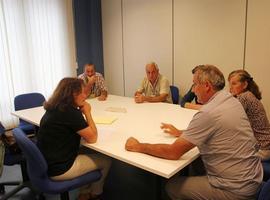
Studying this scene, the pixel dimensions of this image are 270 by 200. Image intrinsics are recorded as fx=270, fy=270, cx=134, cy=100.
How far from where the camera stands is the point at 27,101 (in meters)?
3.52

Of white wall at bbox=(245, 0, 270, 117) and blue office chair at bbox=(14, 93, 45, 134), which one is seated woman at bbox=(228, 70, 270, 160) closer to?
white wall at bbox=(245, 0, 270, 117)

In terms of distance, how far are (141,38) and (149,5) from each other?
54 cm

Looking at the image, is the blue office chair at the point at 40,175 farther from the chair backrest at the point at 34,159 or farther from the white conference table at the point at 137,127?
the white conference table at the point at 137,127

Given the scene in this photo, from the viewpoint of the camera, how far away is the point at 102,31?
201 inches

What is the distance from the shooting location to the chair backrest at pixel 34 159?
1.79 metres

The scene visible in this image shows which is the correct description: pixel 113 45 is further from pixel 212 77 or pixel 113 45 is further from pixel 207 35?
pixel 212 77

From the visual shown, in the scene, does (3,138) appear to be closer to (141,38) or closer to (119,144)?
(119,144)

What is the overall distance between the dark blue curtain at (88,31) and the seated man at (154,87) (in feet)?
5.64

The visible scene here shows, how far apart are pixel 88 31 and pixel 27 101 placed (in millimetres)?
2040

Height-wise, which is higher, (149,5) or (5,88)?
(149,5)

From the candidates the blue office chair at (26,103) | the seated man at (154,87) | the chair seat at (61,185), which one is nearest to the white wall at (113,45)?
the seated man at (154,87)

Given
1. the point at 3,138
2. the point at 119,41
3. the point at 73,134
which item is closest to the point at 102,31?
the point at 119,41

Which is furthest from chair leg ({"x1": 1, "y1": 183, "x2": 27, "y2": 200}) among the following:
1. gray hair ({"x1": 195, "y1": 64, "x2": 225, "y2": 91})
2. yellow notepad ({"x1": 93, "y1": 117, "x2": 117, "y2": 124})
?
gray hair ({"x1": 195, "y1": 64, "x2": 225, "y2": 91})

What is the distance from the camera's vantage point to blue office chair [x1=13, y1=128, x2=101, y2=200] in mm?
1794
